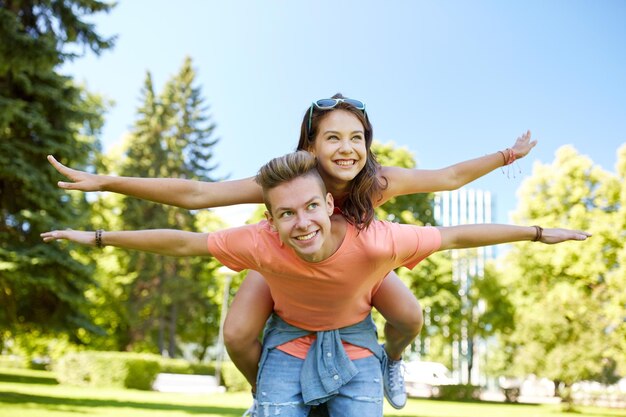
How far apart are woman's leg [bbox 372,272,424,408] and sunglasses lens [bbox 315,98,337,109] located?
1.15m

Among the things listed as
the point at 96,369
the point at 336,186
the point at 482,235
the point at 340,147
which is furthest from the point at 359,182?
the point at 96,369

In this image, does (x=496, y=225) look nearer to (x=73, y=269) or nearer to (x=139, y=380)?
(x=73, y=269)

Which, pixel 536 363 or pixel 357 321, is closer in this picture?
pixel 357 321

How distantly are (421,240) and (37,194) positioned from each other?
14247 mm

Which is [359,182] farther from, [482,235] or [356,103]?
[482,235]

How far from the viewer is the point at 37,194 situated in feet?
52.2

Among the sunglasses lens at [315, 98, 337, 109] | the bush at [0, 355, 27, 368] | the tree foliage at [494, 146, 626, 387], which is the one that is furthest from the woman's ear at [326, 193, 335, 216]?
the bush at [0, 355, 27, 368]

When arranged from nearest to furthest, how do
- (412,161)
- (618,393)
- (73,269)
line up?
(73,269) → (412,161) → (618,393)

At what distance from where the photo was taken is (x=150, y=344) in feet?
125

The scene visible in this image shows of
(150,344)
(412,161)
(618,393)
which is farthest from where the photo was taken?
(150,344)

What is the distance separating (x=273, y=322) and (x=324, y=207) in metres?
1.01

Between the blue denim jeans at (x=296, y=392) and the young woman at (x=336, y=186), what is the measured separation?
0.29 meters

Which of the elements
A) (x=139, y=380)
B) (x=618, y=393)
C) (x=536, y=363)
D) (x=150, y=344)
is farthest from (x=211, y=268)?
(x=618, y=393)

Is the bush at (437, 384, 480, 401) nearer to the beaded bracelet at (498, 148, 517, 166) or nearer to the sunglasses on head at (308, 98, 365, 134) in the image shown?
the beaded bracelet at (498, 148, 517, 166)
